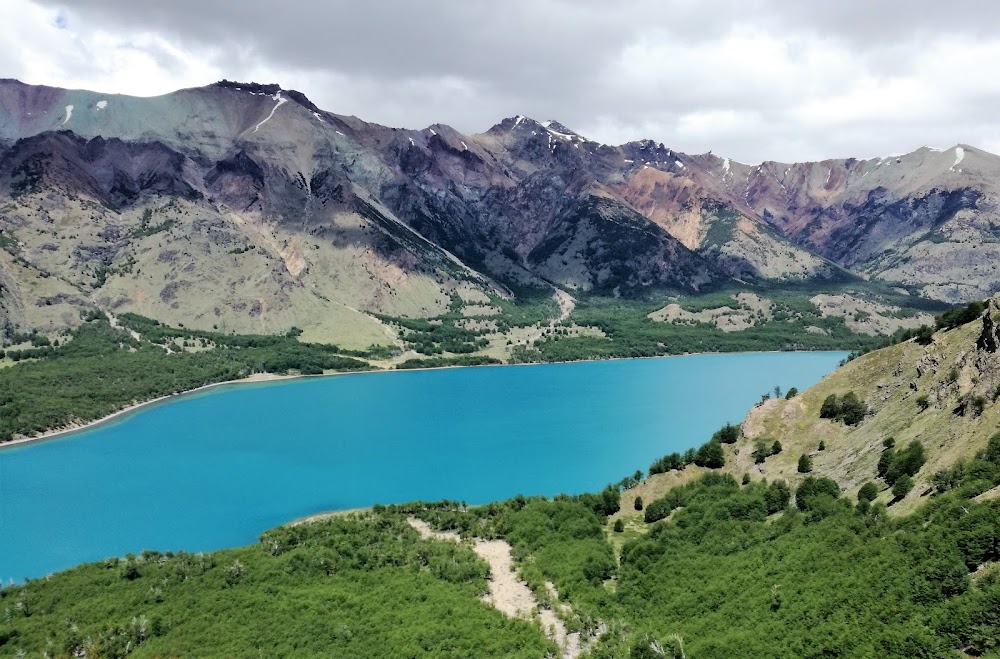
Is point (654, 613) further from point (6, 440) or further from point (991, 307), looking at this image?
point (6, 440)

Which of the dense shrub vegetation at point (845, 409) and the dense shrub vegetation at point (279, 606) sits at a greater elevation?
the dense shrub vegetation at point (845, 409)

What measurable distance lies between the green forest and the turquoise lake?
104ft

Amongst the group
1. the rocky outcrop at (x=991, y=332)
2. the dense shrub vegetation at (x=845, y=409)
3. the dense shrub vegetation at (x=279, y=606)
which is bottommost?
the dense shrub vegetation at (x=279, y=606)

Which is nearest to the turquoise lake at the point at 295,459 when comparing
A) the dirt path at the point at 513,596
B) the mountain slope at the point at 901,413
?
the dirt path at the point at 513,596

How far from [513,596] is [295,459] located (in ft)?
274

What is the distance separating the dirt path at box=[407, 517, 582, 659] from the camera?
4931 centimetres

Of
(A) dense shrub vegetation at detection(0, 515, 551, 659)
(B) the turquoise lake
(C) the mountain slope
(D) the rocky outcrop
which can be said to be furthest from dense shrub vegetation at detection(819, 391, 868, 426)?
(A) dense shrub vegetation at detection(0, 515, 551, 659)

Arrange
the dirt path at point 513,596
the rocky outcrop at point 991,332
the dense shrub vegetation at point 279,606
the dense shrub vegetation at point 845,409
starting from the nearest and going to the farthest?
the dense shrub vegetation at point 279,606, the dirt path at point 513,596, the rocky outcrop at point 991,332, the dense shrub vegetation at point 845,409

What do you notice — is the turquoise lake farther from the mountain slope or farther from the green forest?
the mountain slope

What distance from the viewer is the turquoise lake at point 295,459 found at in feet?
315

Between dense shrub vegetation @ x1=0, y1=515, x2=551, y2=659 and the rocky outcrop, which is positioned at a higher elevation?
the rocky outcrop

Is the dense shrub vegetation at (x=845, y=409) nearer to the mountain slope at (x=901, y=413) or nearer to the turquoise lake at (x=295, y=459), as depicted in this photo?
the mountain slope at (x=901, y=413)

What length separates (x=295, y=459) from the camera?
129750 mm

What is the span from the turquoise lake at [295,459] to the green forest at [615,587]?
3174 cm
